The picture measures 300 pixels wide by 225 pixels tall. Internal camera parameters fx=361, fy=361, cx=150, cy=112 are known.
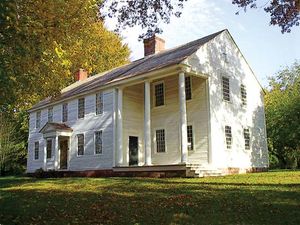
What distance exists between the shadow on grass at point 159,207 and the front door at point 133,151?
1205 cm

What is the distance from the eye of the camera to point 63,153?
27781 mm

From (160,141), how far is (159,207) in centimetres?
1416

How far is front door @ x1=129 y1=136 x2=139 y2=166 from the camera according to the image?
23.3 meters

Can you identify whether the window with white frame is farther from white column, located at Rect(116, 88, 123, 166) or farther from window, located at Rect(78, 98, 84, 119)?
white column, located at Rect(116, 88, 123, 166)

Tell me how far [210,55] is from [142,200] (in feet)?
44.7

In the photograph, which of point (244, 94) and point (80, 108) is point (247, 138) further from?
point (80, 108)

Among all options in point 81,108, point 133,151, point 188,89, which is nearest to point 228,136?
point 188,89

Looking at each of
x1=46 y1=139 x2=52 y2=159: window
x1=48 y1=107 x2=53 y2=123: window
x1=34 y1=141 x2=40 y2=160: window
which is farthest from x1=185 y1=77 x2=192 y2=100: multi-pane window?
x1=34 y1=141 x2=40 y2=160: window

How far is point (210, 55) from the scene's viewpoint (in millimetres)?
21359

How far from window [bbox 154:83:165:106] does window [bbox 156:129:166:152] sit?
1.81 m

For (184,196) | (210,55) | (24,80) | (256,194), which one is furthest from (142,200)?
(210,55)

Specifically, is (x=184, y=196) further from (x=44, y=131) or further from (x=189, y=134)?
(x=44, y=131)

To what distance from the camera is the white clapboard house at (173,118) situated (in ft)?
65.6

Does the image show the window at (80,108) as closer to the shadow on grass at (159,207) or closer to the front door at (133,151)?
the front door at (133,151)
